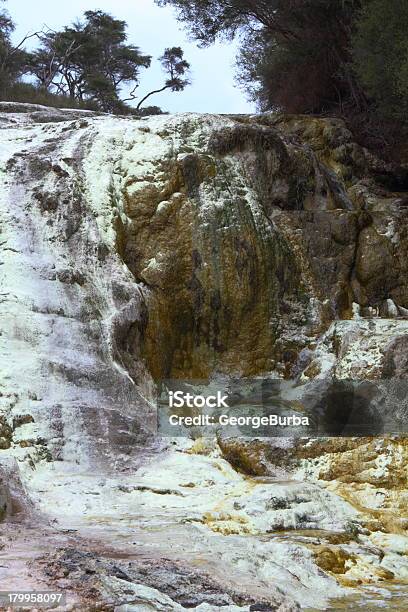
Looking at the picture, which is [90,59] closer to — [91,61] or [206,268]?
[91,61]

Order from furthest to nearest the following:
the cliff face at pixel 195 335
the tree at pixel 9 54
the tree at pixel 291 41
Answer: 1. the tree at pixel 9 54
2. the tree at pixel 291 41
3. the cliff face at pixel 195 335

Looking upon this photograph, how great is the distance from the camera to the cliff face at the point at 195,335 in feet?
18.2

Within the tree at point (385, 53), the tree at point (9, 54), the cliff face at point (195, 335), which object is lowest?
the cliff face at point (195, 335)

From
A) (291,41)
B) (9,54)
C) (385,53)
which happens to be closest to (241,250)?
(385,53)

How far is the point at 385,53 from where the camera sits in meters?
13.4

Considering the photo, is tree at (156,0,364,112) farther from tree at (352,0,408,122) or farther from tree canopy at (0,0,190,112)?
tree canopy at (0,0,190,112)

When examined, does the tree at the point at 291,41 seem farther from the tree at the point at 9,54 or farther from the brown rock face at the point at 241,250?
the tree at the point at 9,54

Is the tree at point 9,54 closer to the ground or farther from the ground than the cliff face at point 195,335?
farther from the ground

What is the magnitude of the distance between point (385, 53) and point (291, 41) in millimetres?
4081

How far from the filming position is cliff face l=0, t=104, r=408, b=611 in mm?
5551

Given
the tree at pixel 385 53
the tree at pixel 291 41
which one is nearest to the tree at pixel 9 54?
the tree at pixel 291 41

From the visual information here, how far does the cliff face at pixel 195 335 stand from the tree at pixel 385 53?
1023 millimetres

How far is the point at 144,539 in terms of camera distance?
557cm

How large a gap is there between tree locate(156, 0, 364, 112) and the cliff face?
235 centimetres
